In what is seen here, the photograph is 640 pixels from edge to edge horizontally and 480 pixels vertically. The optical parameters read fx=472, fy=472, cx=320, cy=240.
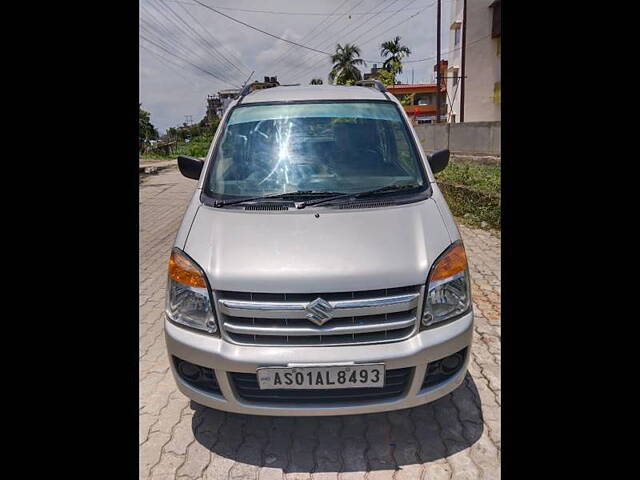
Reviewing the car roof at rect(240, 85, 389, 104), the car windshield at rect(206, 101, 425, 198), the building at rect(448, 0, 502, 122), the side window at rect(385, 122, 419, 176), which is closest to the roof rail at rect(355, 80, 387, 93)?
the car roof at rect(240, 85, 389, 104)

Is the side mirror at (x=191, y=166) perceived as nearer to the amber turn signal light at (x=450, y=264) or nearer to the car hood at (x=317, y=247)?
the car hood at (x=317, y=247)

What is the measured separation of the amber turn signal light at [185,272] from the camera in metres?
2.32

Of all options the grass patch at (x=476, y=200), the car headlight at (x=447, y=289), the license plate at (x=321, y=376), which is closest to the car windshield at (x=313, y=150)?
the car headlight at (x=447, y=289)

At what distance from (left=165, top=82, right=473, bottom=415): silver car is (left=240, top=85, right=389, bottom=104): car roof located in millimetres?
1114

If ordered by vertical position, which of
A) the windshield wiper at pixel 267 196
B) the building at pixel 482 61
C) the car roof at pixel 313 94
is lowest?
the windshield wiper at pixel 267 196

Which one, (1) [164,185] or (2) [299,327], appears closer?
(2) [299,327]

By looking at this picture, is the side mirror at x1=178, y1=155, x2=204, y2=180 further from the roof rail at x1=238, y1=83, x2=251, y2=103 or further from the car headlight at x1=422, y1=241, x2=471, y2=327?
the car headlight at x1=422, y1=241, x2=471, y2=327

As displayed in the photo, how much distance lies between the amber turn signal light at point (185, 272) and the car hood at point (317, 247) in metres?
0.04

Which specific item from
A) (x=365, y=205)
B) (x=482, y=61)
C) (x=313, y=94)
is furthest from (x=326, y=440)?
(x=482, y=61)

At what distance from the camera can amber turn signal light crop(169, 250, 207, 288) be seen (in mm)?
2318
